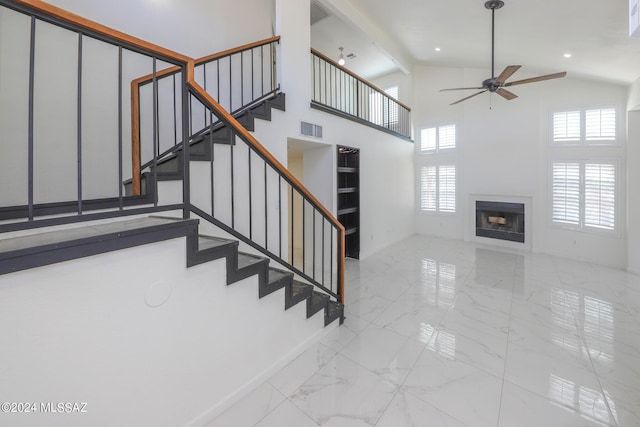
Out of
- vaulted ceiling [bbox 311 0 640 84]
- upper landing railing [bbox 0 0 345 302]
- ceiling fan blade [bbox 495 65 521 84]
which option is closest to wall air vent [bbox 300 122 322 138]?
upper landing railing [bbox 0 0 345 302]

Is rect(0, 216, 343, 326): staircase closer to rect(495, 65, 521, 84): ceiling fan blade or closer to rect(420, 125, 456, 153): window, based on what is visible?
rect(495, 65, 521, 84): ceiling fan blade

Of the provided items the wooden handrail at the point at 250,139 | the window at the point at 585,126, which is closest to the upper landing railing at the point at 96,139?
the wooden handrail at the point at 250,139

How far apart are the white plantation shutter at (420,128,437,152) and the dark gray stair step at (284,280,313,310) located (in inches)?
258

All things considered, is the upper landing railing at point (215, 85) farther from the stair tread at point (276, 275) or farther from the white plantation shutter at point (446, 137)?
the white plantation shutter at point (446, 137)

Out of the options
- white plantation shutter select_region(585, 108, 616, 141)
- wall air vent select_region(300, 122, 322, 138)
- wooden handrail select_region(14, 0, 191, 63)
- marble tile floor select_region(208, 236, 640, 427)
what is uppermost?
white plantation shutter select_region(585, 108, 616, 141)

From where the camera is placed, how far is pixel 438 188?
24.9 ft

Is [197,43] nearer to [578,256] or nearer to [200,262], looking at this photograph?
[200,262]

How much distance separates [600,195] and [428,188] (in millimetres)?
3478

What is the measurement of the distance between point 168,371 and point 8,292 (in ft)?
2.87

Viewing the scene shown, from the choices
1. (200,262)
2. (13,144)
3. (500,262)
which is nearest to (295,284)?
(200,262)

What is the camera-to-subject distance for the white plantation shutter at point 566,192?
18.3 ft

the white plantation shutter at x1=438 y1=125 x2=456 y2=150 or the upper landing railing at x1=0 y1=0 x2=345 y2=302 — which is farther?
the white plantation shutter at x1=438 y1=125 x2=456 y2=150

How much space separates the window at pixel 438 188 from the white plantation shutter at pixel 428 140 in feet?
1.81

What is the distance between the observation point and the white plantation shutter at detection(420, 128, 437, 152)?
758 centimetres
